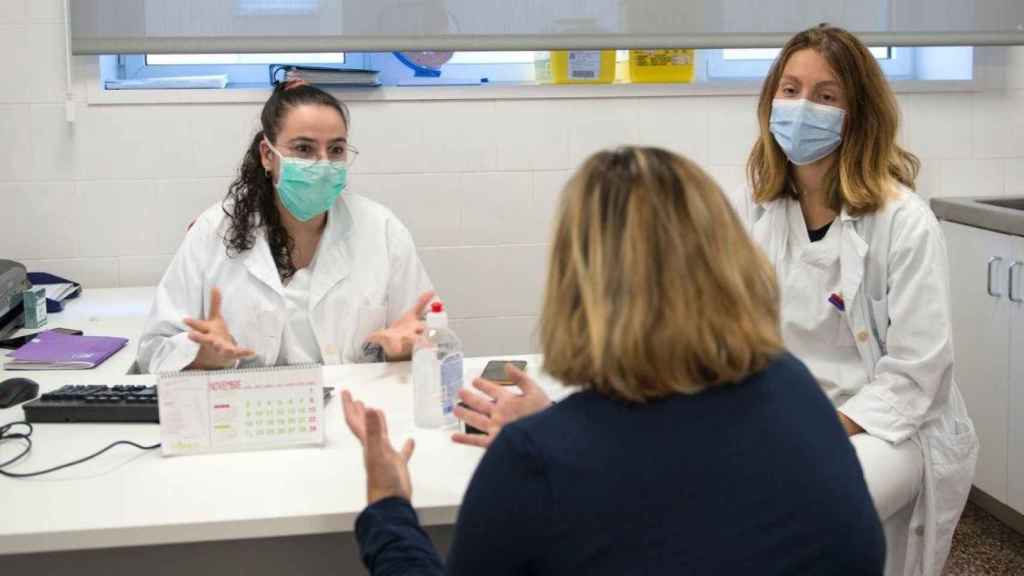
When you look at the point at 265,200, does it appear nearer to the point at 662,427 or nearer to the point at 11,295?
the point at 11,295

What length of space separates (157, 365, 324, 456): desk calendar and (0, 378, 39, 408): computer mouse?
454 millimetres

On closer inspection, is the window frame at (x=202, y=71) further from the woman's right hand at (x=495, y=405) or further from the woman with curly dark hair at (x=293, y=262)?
the woman's right hand at (x=495, y=405)

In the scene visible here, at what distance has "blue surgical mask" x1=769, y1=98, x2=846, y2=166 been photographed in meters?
2.22

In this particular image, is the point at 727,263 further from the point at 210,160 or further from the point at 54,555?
the point at 210,160

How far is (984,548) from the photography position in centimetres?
312

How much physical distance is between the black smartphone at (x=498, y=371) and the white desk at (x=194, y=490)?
19cm

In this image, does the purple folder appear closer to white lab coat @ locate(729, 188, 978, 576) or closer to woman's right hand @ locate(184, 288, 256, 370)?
woman's right hand @ locate(184, 288, 256, 370)

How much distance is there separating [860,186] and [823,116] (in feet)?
0.51

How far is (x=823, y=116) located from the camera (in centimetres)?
222

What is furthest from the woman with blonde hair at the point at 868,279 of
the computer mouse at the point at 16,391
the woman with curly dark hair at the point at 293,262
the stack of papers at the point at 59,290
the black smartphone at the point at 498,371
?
the stack of papers at the point at 59,290

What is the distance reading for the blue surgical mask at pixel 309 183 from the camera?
8.02 ft

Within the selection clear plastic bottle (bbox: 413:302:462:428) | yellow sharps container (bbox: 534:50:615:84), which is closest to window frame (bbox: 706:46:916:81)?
yellow sharps container (bbox: 534:50:615:84)

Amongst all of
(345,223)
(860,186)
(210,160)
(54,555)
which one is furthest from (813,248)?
(210,160)

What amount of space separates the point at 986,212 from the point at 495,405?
1.98 meters
